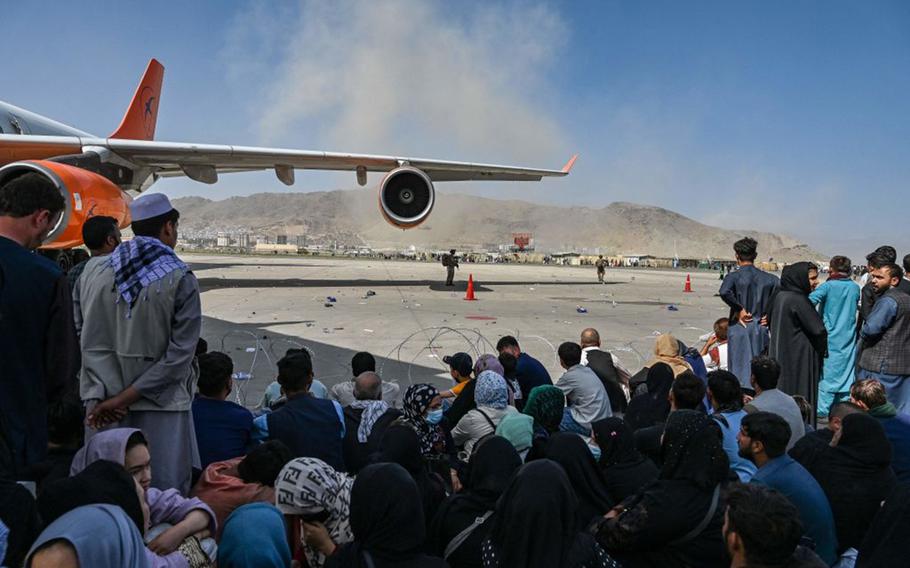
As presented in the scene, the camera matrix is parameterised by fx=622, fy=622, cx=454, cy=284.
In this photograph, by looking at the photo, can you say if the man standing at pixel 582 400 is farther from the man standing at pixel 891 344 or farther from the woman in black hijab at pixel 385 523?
the man standing at pixel 891 344

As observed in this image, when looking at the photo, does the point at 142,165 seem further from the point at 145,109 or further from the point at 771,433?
the point at 771,433

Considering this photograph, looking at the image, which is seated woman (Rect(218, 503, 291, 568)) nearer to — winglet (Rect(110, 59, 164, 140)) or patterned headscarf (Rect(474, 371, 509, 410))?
patterned headscarf (Rect(474, 371, 509, 410))

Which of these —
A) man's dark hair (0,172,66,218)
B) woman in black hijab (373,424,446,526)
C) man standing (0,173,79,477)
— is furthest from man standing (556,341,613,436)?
man's dark hair (0,172,66,218)

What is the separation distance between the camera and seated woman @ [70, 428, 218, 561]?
→ 2.16 metres

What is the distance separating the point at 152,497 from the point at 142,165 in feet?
44.8

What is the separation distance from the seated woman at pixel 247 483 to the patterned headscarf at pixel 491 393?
3.80ft

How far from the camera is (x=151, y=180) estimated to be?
17.1 metres

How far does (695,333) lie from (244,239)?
447 feet

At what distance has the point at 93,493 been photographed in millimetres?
1854

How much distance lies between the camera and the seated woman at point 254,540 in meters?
2.16

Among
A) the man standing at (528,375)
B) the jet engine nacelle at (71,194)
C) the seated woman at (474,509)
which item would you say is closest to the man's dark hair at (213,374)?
the seated woman at (474,509)

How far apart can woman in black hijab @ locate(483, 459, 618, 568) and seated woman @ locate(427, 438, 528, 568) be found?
15 cm

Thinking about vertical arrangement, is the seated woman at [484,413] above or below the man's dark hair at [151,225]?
below

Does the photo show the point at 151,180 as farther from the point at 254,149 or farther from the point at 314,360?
the point at 314,360
